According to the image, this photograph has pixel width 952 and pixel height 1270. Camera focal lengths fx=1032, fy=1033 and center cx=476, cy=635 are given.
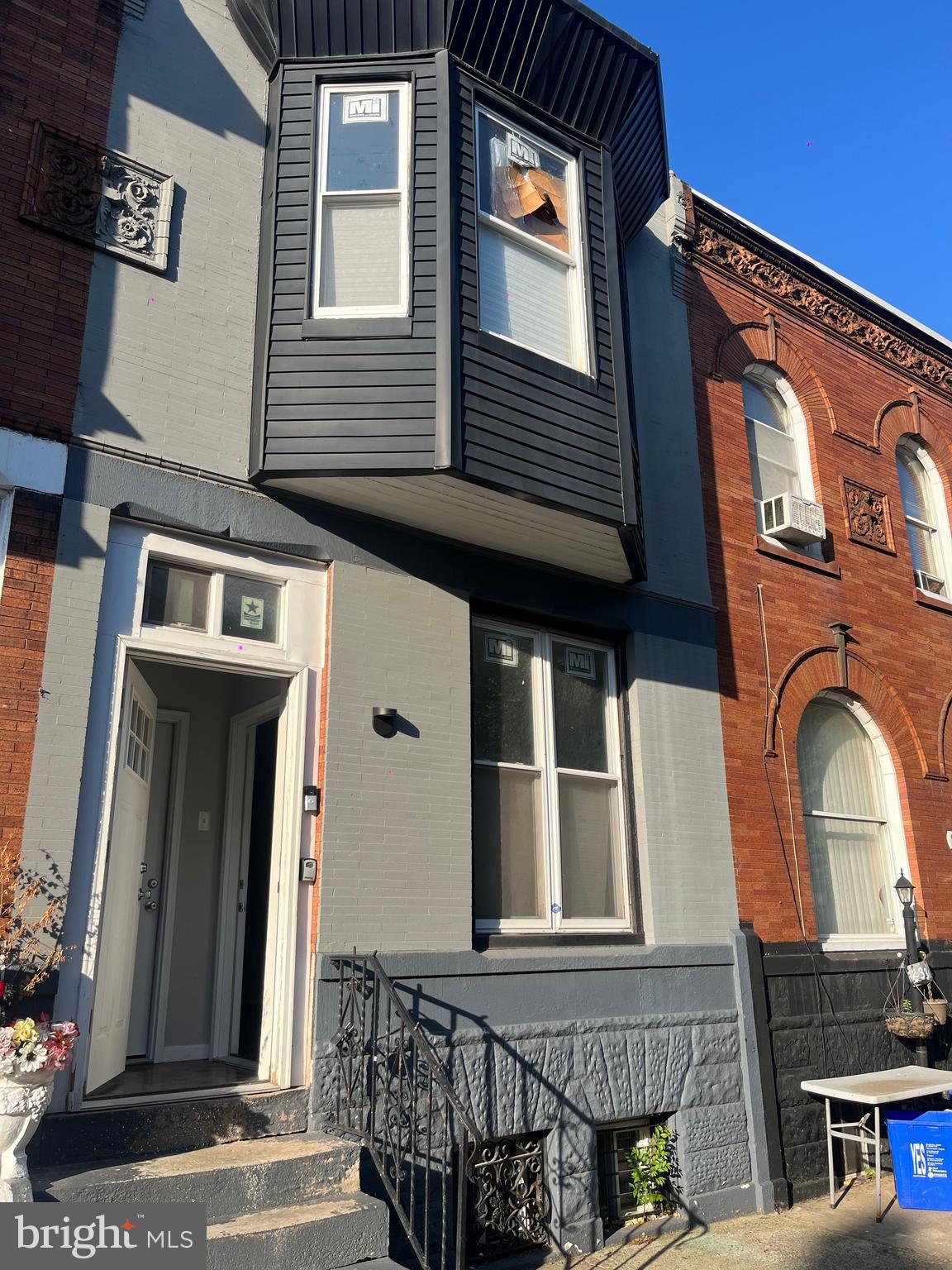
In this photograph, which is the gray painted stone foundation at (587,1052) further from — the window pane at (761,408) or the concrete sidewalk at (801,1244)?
the window pane at (761,408)

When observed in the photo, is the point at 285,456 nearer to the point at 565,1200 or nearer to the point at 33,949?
the point at 33,949

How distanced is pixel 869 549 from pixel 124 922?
7848 mm

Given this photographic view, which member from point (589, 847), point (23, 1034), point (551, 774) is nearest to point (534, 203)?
point (551, 774)

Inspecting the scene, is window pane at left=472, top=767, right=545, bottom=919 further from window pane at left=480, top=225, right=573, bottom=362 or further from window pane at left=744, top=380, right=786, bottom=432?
window pane at left=744, top=380, right=786, bottom=432

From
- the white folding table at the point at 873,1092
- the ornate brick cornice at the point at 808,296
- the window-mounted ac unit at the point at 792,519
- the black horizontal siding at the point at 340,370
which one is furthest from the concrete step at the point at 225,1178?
the ornate brick cornice at the point at 808,296

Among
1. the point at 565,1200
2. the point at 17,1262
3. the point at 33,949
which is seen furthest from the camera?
the point at 565,1200

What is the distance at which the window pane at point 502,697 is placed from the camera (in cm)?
705

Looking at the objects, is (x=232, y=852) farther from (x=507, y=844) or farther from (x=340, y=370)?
(x=340, y=370)

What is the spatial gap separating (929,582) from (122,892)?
8982 millimetres

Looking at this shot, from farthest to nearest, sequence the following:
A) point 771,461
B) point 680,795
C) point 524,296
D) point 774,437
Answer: point 774,437, point 771,461, point 680,795, point 524,296

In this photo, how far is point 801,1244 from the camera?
6457 mm

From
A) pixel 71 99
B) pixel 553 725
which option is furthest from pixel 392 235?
pixel 553 725

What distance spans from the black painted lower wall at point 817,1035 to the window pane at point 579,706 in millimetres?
2113

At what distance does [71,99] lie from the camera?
20.4 ft
